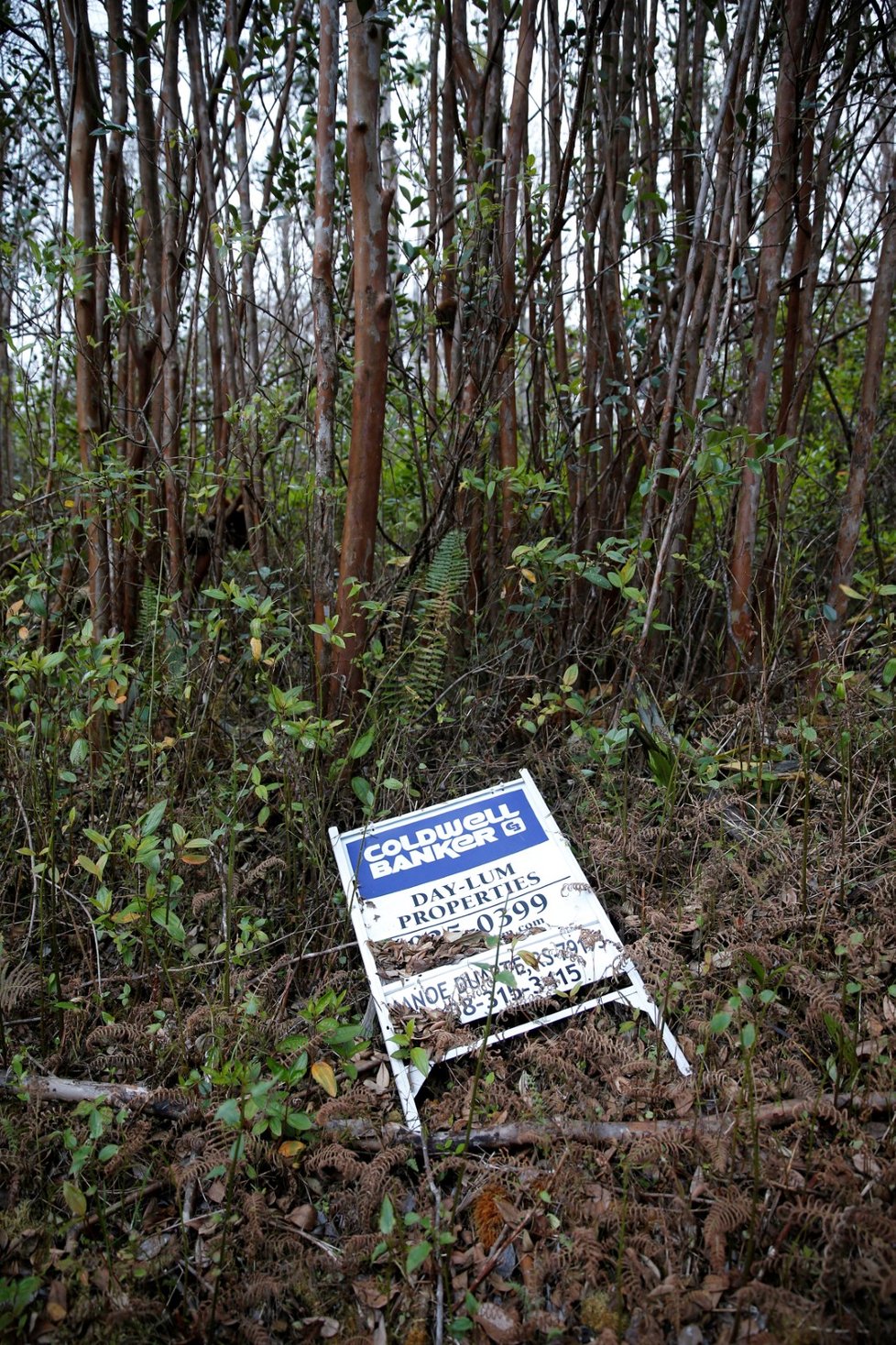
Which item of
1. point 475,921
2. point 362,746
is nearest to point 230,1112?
point 475,921

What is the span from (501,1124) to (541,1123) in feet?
0.28

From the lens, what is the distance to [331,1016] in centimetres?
202

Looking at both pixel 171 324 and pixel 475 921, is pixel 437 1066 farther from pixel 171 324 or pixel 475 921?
pixel 171 324

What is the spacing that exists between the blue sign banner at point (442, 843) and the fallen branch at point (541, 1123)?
60 centimetres

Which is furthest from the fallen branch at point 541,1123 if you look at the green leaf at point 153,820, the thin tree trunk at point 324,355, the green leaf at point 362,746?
the thin tree trunk at point 324,355

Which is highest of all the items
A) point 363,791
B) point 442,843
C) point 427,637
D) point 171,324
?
point 171,324

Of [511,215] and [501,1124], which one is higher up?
[511,215]

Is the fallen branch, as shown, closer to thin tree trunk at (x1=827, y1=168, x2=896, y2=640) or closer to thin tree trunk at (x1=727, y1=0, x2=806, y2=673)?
thin tree trunk at (x1=727, y1=0, x2=806, y2=673)

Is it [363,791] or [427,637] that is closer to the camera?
[363,791]

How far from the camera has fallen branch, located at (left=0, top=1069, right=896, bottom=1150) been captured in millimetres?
1758

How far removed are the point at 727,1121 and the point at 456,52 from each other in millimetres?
3643

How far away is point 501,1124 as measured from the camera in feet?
6.06

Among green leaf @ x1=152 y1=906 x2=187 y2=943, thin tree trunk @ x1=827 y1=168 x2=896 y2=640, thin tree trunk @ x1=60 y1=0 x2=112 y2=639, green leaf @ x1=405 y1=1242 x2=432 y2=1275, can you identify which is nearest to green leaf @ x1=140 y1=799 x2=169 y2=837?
green leaf @ x1=152 y1=906 x2=187 y2=943

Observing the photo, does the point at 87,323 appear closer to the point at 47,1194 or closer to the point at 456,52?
the point at 456,52
